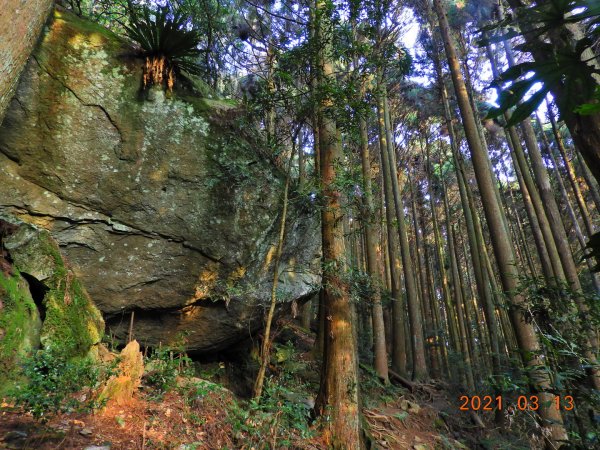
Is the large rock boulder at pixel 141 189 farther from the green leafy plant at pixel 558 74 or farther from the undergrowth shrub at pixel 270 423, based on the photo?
the green leafy plant at pixel 558 74

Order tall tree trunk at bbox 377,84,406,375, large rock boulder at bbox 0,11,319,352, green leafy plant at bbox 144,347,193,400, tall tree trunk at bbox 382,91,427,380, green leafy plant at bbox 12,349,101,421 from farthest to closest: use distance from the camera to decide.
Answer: tall tree trunk at bbox 382,91,427,380
tall tree trunk at bbox 377,84,406,375
large rock boulder at bbox 0,11,319,352
green leafy plant at bbox 144,347,193,400
green leafy plant at bbox 12,349,101,421

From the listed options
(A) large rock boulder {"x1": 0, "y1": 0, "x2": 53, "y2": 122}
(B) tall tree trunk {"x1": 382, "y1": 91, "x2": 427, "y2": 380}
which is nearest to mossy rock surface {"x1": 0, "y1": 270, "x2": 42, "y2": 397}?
(A) large rock boulder {"x1": 0, "y1": 0, "x2": 53, "y2": 122}

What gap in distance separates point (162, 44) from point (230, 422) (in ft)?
17.9

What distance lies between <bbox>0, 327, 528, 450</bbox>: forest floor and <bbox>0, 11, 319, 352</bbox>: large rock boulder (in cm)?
134

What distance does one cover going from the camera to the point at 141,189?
5.05 metres

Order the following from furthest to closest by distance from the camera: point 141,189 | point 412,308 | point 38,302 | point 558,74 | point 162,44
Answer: point 412,308
point 162,44
point 141,189
point 38,302
point 558,74

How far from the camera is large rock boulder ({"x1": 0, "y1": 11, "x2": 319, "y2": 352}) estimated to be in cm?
454

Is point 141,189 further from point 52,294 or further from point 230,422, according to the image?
point 230,422

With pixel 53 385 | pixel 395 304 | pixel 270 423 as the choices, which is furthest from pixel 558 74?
pixel 395 304

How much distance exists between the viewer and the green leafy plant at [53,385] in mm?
2512

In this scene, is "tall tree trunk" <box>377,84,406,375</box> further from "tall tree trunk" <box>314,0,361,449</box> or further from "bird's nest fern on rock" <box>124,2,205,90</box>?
"bird's nest fern on rock" <box>124,2,205,90</box>

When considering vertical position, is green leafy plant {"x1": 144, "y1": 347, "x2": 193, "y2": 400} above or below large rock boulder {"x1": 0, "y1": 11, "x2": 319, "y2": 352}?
below

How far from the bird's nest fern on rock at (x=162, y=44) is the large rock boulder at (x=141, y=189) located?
0.78 ft

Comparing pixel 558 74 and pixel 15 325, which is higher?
pixel 558 74
